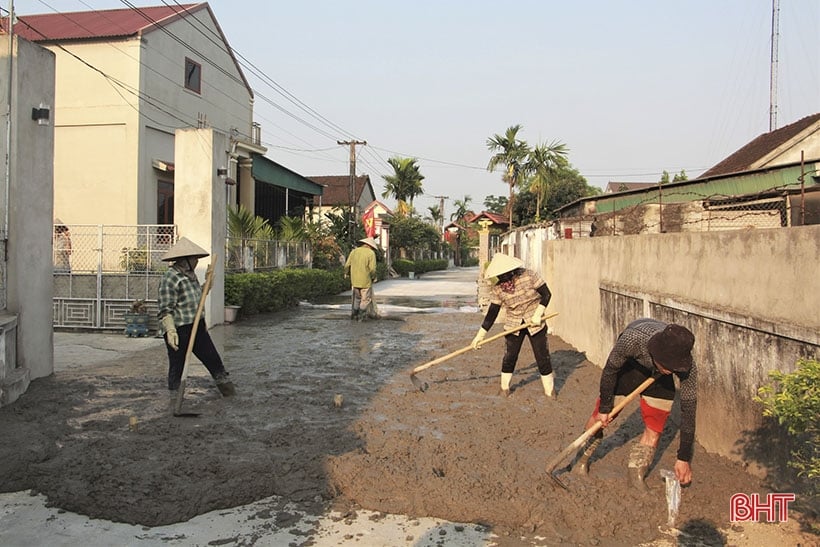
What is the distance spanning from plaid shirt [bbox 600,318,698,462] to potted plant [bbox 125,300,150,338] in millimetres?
9217

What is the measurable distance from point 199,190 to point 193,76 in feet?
34.4

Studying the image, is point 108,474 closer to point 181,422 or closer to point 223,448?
point 223,448

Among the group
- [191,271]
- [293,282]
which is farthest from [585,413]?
[293,282]

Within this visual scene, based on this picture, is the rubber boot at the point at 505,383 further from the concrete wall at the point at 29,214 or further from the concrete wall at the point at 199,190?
the concrete wall at the point at 199,190

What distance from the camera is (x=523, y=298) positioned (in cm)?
675

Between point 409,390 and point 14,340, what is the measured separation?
4136 mm

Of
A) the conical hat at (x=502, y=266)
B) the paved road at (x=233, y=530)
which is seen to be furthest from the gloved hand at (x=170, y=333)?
the conical hat at (x=502, y=266)

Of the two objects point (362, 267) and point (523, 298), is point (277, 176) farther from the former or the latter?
point (523, 298)

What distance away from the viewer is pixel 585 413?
6.37 m

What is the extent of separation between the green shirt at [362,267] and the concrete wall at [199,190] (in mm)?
2948

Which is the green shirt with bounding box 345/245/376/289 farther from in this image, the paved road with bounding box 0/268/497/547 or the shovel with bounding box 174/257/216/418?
the paved road with bounding box 0/268/497/547

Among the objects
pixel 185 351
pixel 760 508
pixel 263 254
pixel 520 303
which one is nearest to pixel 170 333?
pixel 185 351

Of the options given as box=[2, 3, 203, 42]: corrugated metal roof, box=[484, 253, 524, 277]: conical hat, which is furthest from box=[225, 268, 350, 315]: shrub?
box=[484, 253, 524, 277]: conical hat

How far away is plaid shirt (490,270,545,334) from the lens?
6.74 m
